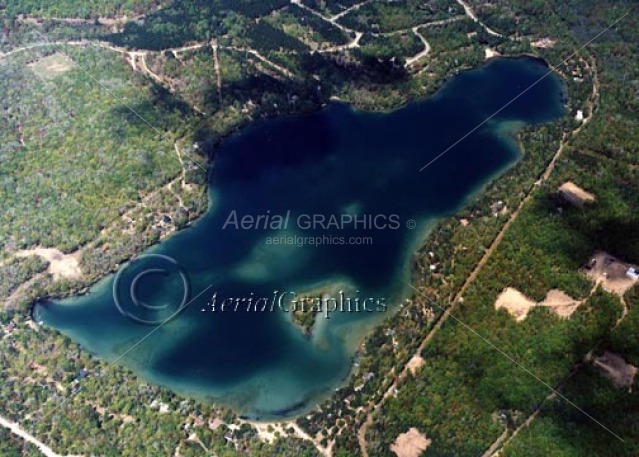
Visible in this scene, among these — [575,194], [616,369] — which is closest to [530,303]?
[616,369]

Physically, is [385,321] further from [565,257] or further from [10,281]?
[10,281]

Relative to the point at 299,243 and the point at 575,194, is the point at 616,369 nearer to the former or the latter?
the point at 575,194

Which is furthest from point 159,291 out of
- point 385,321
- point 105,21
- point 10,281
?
point 105,21

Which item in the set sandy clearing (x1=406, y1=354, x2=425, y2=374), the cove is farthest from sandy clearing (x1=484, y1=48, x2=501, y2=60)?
sandy clearing (x1=406, y1=354, x2=425, y2=374)

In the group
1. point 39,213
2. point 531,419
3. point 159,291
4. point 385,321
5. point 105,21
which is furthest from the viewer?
point 105,21

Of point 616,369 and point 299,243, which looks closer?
point 616,369

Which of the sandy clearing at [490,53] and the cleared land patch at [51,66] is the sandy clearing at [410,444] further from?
the cleared land patch at [51,66]
